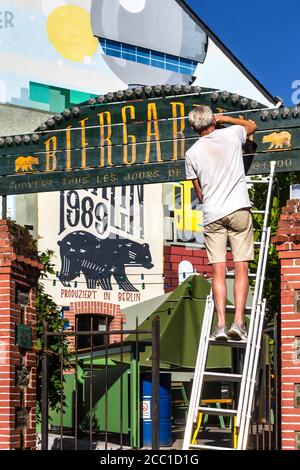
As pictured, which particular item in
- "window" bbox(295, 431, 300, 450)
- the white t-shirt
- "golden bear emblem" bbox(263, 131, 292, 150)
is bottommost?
"window" bbox(295, 431, 300, 450)

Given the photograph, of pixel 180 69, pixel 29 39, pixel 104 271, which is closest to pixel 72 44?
pixel 29 39

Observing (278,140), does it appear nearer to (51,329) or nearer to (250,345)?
(250,345)

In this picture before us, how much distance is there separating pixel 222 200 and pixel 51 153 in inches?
132

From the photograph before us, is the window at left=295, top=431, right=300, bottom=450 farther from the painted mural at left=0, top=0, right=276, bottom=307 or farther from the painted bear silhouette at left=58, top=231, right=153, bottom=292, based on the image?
the painted bear silhouette at left=58, top=231, right=153, bottom=292

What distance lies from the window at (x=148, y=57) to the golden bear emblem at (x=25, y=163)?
13.1m

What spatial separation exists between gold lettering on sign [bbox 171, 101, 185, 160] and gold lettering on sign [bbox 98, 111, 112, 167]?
791mm

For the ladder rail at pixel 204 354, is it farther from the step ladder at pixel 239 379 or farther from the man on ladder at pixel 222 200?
the man on ladder at pixel 222 200

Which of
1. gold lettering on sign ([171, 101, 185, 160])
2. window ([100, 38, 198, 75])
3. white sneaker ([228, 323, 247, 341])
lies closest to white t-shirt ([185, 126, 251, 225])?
white sneaker ([228, 323, 247, 341])

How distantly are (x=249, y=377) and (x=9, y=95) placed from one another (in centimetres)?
1558

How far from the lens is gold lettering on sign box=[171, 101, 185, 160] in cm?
1048

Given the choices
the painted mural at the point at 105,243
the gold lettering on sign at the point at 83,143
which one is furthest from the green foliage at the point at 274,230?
the painted mural at the point at 105,243

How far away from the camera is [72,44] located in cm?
2328

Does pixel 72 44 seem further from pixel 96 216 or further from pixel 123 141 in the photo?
pixel 123 141

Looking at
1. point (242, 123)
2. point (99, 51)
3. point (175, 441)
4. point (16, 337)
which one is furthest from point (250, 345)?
point (99, 51)
